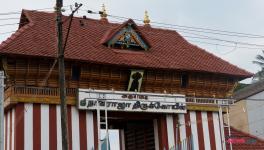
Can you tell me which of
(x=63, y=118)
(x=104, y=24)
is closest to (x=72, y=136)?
(x=63, y=118)

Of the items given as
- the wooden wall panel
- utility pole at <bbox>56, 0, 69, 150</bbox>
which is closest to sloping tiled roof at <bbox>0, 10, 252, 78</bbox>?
the wooden wall panel

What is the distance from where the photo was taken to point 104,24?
972 inches

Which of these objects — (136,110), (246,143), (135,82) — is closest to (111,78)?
(135,82)

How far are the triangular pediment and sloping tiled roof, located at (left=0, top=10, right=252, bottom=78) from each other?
0.26m

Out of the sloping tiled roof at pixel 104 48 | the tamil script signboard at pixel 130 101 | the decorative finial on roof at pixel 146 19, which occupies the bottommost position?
the tamil script signboard at pixel 130 101

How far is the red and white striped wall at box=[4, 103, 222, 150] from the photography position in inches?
747

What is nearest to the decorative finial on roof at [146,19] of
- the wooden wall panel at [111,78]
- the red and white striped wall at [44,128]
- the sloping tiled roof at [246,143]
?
the wooden wall panel at [111,78]

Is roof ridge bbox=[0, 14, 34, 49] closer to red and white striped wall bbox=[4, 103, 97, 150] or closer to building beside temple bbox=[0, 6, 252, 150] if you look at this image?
building beside temple bbox=[0, 6, 252, 150]

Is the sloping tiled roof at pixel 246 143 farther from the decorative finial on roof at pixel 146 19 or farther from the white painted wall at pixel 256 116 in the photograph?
the white painted wall at pixel 256 116

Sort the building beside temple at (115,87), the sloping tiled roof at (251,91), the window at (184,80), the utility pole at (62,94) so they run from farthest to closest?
1. the sloping tiled roof at (251,91)
2. the window at (184,80)
3. the building beside temple at (115,87)
4. the utility pole at (62,94)

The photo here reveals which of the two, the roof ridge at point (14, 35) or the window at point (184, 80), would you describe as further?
the window at point (184, 80)

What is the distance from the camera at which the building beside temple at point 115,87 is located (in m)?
19.2

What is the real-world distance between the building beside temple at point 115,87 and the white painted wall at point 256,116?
12030 mm

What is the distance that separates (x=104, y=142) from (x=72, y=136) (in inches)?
53.5
